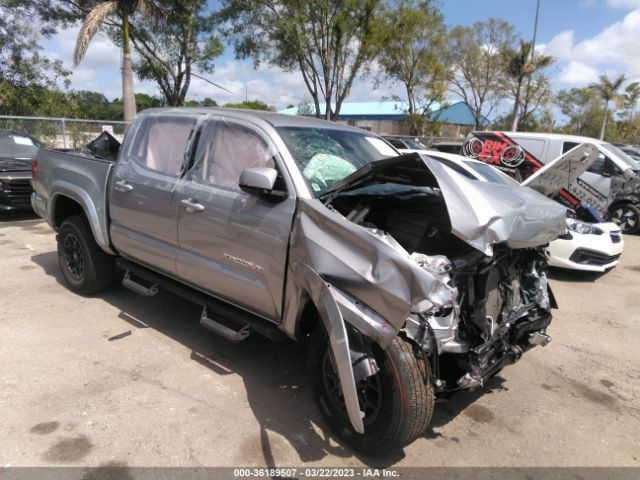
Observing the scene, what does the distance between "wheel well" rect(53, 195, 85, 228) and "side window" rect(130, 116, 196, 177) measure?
1.35 meters

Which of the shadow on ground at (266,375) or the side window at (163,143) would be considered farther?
the side window at (163,143)

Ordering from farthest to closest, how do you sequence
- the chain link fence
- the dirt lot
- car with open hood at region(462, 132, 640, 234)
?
the chain link fence < car with open hood at region(462, 132, 640, 234) < the dirt lot

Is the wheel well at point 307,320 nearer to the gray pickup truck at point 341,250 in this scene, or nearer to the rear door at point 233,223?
the gray pickup truck at point 341,250

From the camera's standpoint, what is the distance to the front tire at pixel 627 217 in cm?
1024

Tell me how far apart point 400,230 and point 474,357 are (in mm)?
980

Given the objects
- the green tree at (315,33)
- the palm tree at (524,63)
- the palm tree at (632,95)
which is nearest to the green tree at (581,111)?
the palm tree at (632,95)

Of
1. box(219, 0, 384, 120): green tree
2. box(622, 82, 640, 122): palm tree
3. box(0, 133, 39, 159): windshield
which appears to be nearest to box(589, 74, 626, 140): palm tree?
box(622, 82, 640, 122): palm tree

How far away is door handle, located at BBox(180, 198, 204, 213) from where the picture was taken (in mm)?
3424

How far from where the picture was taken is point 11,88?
19797mm

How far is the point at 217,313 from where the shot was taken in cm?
356

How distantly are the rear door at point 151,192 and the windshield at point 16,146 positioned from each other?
6637 mm

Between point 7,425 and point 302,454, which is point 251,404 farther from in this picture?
point 7,425

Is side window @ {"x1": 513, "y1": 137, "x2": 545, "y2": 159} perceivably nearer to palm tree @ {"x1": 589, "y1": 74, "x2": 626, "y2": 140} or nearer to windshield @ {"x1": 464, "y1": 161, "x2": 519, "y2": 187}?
windshield @ {"x1": 464, "y1": 161, "x2": 519, "y2": 187}

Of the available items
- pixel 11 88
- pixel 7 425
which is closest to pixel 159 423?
pixel 7 425
